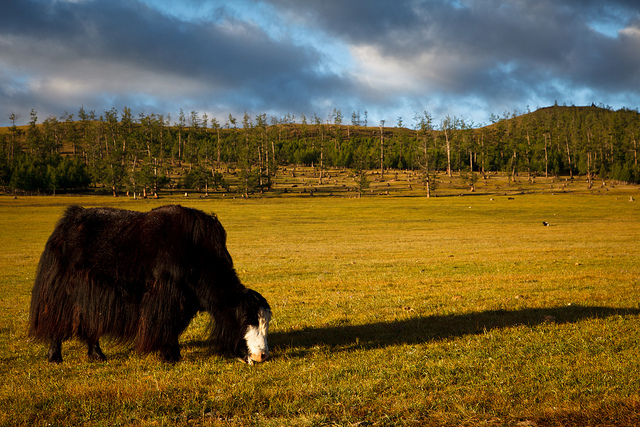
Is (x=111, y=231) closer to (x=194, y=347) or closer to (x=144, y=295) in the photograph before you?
(x=144, y=295)

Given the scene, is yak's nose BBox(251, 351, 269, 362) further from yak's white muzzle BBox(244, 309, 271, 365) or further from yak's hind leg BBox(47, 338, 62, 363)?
yak's hind leg BBox(47, 338, 62, 363)

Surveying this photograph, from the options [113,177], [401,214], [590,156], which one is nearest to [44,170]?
[113,177]

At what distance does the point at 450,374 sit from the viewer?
18.9 feet

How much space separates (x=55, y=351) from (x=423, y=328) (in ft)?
22.3

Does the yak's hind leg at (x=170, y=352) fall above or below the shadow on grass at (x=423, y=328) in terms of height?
above

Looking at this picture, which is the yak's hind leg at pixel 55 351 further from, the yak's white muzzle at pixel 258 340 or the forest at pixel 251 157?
the forest at pixel 251 157

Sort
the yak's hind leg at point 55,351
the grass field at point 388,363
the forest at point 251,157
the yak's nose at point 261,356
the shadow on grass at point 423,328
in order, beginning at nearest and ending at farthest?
1. the grass field at point 388,363
2. the yak's nose at point 261,356
3. the yak's hind leg at point 55,351
4. the shadow on grass at point 423,328
5. the forest at point 251,157

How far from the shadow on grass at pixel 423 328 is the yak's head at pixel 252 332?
81 cm

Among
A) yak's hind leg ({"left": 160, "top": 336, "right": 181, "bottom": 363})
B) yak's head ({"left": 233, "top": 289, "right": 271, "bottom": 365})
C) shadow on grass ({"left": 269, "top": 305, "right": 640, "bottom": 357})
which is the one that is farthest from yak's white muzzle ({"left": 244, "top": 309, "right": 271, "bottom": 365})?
yak's hind leg ({"left": 160, "top": 336, "right": 181, "bottom": 363})

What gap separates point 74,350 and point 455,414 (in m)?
6.88

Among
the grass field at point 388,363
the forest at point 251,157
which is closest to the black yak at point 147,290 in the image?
the grass field at point 388,363

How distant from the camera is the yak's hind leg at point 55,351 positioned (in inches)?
274

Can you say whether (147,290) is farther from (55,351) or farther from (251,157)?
(251,157)

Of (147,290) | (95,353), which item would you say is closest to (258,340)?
(147,290)
